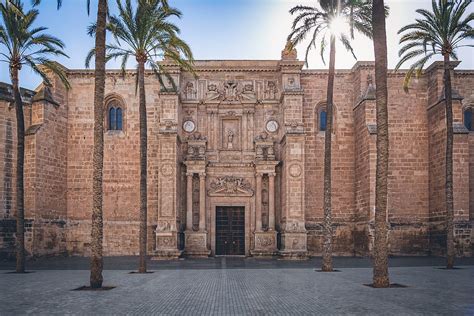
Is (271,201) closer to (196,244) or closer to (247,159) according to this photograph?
(247,159)

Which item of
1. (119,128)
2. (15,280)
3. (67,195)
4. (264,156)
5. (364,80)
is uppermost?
(364,80)

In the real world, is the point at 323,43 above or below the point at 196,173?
above

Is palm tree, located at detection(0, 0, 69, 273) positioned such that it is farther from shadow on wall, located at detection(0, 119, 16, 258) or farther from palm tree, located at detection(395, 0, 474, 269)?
palm tree, located at detection(395, 0, 474, 269)

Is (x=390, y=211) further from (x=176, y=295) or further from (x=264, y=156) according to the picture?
(x=176, y=295)

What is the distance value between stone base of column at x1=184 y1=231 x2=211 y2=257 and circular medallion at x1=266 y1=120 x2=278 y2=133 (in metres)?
6.87

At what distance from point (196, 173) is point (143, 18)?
433 inches

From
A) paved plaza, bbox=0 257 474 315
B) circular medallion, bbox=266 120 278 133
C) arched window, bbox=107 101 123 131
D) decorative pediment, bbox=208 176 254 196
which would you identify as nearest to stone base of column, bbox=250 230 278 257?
decorative pediment, bbox=208 176 254 196

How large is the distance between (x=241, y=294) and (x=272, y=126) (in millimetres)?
16837

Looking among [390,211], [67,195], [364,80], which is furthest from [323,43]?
[67,195]

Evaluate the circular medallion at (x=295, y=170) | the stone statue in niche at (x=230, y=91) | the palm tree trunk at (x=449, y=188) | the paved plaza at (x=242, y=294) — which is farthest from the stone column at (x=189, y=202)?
the palm tree trunk at (x=449, y=188)

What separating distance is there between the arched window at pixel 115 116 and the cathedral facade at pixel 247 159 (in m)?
0.06

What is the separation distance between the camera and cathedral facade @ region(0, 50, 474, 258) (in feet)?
82.9

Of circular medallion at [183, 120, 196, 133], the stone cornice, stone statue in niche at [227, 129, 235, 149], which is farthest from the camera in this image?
stone statue in niche at [227, 129, 235, 149]

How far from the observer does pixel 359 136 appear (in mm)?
26375
